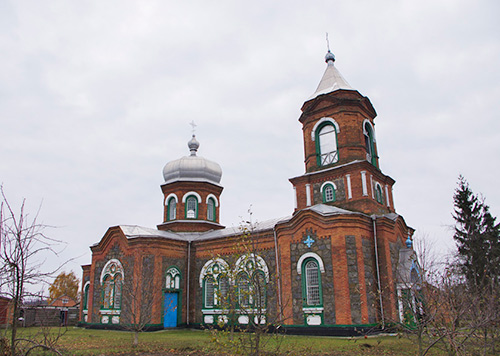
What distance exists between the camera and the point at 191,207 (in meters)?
25.1

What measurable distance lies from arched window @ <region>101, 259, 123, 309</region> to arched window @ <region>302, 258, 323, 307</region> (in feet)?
31.3

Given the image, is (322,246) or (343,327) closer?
(343,327)

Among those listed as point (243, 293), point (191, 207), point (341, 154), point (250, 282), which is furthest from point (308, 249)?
point (191, 207)

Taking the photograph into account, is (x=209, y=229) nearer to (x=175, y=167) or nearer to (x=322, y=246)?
(x=175, y=167)

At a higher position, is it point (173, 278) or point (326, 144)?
point (326, 144)

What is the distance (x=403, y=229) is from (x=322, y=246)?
4721 mm

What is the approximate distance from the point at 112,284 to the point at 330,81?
15.0 metres

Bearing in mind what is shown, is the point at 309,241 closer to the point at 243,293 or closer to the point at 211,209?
the point at 243,293

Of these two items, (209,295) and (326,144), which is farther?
(209,295)

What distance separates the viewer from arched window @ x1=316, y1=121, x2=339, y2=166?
18781mm

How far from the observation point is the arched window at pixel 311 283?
1571 cm

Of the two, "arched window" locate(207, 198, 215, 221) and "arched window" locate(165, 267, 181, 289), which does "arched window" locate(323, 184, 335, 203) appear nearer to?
"arched window" locate(165, 267, 181, 289)

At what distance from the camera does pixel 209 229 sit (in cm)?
2462

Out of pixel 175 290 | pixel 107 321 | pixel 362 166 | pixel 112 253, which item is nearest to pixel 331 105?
pixel 362 166
